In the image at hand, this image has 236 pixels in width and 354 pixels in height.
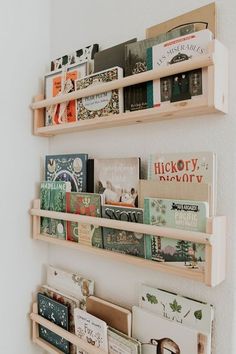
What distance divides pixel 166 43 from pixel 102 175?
1.17 feet

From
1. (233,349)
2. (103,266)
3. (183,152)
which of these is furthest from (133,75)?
(233,349)

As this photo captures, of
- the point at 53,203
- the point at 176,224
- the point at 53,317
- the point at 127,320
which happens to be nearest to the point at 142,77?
the point at 176,224

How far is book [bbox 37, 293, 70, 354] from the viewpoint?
2.87 ft

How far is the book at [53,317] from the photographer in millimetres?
875

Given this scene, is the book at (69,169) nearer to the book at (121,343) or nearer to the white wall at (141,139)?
the white wall at (141,139)

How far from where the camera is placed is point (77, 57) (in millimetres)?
885

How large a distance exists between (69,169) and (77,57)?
331mm

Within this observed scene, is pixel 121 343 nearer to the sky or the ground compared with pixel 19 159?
nearer to the ground

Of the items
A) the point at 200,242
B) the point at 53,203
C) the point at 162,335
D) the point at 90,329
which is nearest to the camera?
the point at 200,242

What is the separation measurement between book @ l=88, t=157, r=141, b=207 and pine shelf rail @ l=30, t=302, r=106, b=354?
38 centimetres

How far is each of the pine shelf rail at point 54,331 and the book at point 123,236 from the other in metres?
0.27

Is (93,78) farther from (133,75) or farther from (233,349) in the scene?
(233,349)

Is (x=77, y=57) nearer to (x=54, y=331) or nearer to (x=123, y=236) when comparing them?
(x=123, y=236)

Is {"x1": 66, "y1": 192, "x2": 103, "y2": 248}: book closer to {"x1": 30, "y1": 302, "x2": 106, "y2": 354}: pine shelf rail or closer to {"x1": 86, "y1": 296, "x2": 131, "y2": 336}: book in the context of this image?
{"x1": 86, "y1": 296, "x2": 131, "y2": 336}: book
